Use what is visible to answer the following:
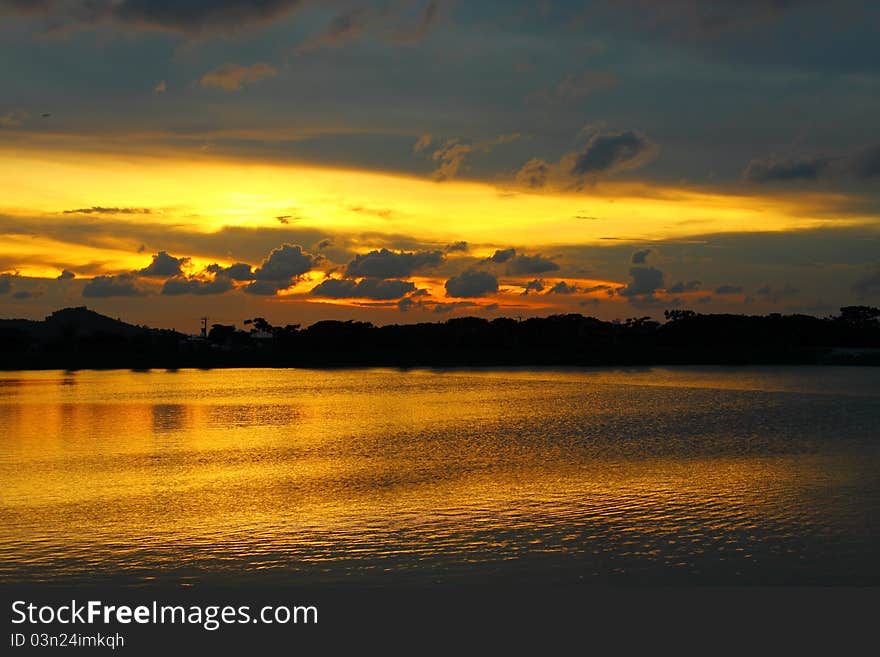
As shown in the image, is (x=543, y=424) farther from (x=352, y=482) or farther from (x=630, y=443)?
(x=352, y=482)

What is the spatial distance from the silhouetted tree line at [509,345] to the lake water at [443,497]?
228ft

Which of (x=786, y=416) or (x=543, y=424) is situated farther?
(x=786, y=416)

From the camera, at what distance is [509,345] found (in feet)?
385

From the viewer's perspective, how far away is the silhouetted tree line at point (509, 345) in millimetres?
107062

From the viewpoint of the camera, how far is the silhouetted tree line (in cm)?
10706

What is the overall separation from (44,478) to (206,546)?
9.48 meters

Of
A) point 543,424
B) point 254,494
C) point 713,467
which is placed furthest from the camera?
point 543,424

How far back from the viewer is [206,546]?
1436 cm

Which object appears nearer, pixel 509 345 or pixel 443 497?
pixel 443 497

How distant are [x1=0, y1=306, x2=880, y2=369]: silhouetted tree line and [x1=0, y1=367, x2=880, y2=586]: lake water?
6960 cm

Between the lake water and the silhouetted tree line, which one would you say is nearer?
the lake water

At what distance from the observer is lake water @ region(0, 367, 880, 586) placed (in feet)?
42.6

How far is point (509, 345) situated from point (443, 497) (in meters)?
99.1

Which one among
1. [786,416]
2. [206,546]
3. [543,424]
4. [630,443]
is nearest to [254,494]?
[206,546]
